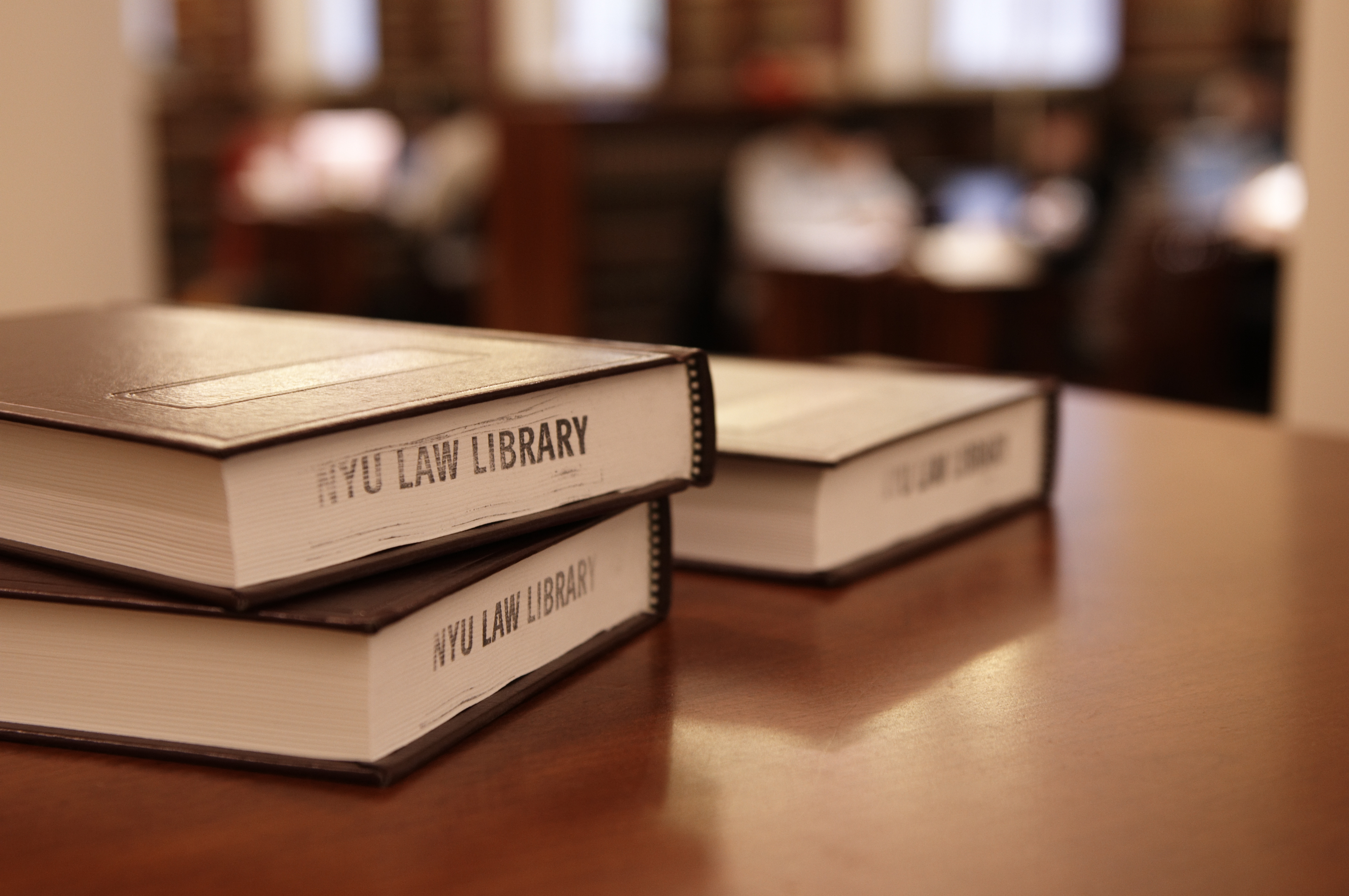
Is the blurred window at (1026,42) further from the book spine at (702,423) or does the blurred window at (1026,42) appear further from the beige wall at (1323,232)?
the book spine at (702,423)

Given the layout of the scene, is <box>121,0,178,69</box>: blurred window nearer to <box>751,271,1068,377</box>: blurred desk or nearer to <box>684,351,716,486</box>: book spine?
<box>751,271,1068,377</box>: blurred desk

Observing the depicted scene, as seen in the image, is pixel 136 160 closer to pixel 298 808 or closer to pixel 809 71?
pixel 298 808

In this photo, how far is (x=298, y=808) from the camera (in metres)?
0.45

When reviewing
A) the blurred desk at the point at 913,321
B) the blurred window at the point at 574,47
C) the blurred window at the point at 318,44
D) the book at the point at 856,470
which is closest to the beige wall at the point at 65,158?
the book at the point at 856,470

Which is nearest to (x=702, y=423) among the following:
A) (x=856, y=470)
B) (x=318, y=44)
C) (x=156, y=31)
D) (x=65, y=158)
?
(x=856, y=470)

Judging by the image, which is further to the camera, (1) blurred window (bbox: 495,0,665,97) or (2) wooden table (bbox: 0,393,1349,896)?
(1) blurred window (bbox: 495,0,665,97)

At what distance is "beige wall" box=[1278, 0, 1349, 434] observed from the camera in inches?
55.2

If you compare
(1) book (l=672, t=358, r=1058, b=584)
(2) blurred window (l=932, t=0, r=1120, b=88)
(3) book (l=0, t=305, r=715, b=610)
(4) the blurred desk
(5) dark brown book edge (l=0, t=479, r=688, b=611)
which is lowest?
(4) the blurred desk

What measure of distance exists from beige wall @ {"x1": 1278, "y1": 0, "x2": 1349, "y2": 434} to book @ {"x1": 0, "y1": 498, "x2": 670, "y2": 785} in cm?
111

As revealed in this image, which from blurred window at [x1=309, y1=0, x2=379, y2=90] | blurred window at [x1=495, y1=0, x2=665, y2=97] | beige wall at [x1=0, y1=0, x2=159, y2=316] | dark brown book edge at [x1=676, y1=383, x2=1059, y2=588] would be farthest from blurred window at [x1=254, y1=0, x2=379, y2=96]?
dark brown book edge at [x1=676, y1=383, x2=1059, y2=588]

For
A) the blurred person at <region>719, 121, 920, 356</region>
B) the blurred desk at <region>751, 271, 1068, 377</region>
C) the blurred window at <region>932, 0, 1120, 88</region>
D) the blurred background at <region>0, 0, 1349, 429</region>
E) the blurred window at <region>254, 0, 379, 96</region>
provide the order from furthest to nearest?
1. the blurred window at <region>254, 0, 379, 96</region>
2. the blurred window at <region>932, 0, 1120, 88</region>
3. the blurred person at <region>719, 121, 920, 356</region>
4. the blurred desk at <region>751, 271, 1068, 377</region>
5. the blurred background at <region>0, 0, 1349, 429</region>

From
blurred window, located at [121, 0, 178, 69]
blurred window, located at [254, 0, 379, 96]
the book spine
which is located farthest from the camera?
blurred window, located at [121, 0, 178, 69]

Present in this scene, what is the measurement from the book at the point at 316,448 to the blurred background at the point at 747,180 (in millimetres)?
883

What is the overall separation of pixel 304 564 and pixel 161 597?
0.05 m
